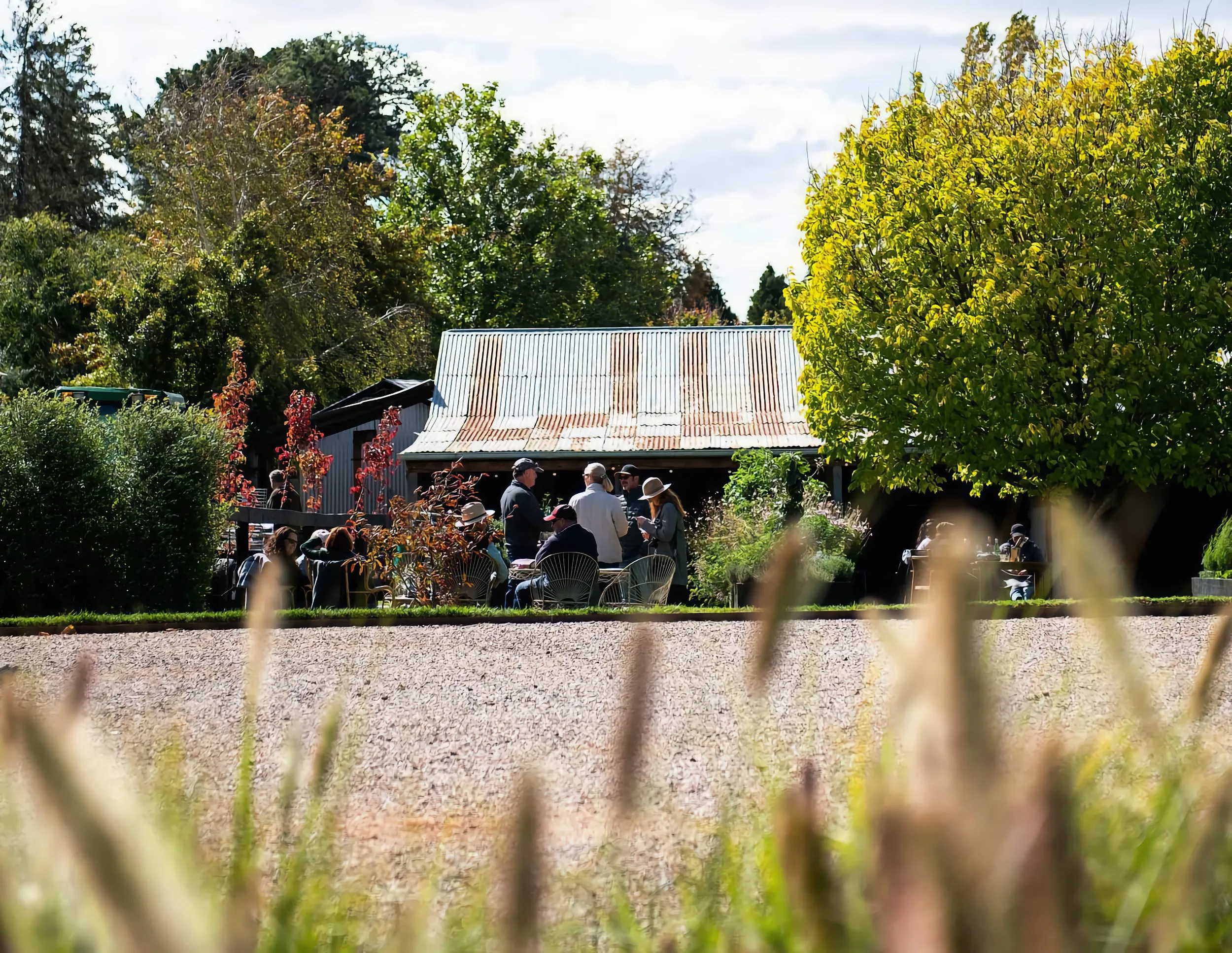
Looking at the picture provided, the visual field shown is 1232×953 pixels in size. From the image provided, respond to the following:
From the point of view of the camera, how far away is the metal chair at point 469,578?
1248 centimetres

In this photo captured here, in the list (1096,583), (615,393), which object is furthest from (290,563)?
(1096,583)

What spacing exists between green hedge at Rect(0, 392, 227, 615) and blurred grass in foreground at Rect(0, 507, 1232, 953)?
10572 mm

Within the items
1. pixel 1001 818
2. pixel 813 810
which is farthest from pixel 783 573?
pixel 1001 818

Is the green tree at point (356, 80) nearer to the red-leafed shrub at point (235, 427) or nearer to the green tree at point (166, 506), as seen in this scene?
the red-leafed shrub at point (235, 427)

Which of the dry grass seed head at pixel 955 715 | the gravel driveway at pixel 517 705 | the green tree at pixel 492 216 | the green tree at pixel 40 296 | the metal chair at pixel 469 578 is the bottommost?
the gravel driveway at pixel 517 705

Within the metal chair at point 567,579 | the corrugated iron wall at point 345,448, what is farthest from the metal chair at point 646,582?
the corrugated iron wall at point 345,448

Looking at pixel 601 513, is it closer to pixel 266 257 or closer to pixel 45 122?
pixel 266 257

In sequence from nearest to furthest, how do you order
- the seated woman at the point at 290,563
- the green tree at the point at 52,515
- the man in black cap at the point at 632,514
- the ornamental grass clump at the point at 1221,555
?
1. the seated woman at the point at 290,563
2. the green tree at the point at 52,515
3. the ornamental grass clump at the point at 1221,555
4. the man in black cap at the point at 632,514

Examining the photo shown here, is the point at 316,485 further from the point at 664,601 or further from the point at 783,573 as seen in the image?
the point at 783,573

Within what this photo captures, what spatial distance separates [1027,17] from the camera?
32.1 metres

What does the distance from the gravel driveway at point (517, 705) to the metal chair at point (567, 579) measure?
1517 mm

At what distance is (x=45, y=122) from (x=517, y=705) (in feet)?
139

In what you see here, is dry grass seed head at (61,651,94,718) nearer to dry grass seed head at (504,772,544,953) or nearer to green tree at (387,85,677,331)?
dry grass seed head at (504,772,544,953)

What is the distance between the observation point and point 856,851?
1.91m
